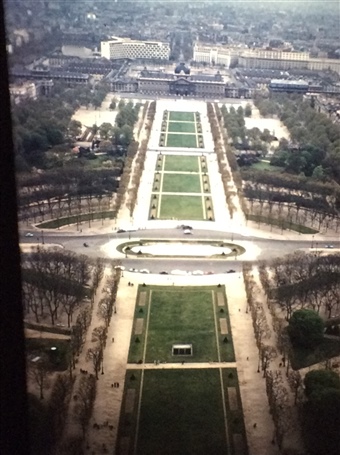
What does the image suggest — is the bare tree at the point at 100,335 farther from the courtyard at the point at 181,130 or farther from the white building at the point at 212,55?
the white building at the point at 212,55

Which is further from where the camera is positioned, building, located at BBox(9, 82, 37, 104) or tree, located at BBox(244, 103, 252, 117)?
tree, located at BBox(244, 103, 252, 117)

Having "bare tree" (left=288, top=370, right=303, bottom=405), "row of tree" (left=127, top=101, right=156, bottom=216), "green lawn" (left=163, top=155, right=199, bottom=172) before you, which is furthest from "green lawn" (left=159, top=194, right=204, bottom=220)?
"bare tree" (left=288, top=370, right=303, bottom=405)

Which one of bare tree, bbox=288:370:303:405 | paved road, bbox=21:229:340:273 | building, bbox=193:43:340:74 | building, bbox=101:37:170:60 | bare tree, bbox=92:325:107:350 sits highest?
building, bbox=101:37:170:60

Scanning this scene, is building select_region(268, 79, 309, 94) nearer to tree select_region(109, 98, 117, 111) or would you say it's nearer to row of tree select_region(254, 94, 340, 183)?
row of tree select_region(254, 94, 340, 183)

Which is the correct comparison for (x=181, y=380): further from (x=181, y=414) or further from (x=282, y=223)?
(x=282, y=223)

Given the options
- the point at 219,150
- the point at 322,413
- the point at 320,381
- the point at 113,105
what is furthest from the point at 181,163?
the point at 322,413

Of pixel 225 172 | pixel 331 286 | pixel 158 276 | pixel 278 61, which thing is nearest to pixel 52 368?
pixel 158 276

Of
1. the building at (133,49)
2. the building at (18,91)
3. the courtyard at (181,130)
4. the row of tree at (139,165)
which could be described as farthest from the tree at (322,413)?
the building at (133,49)
